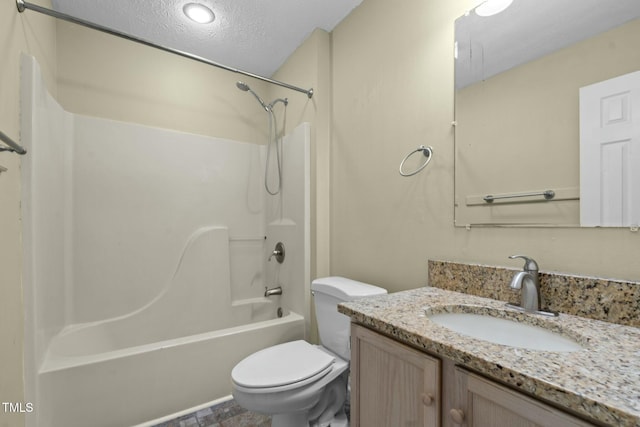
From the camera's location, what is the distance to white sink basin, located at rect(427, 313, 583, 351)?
0.77m

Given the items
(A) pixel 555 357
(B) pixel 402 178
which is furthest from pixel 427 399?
(B) pixel 402 178

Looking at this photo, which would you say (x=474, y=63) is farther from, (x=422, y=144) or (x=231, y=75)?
(x=231, y=75)

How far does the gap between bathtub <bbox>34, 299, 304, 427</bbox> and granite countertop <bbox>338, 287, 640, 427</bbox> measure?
3.86ft

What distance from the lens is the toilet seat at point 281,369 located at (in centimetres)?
120

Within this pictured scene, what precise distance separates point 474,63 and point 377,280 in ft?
3.69

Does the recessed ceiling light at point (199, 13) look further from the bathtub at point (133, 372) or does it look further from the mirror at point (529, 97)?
the bathtub at point (133, 372)

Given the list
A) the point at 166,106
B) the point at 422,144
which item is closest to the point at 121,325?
the point at 166,106

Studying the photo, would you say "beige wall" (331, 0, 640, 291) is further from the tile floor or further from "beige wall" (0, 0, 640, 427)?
the tile floor

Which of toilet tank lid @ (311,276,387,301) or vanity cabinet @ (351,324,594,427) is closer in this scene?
vanity cabinet @ (351,324,594,427)

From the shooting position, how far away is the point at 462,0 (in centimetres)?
119

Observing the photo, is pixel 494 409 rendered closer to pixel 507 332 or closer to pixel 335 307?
pixel 507 332

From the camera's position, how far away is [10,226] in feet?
3.66

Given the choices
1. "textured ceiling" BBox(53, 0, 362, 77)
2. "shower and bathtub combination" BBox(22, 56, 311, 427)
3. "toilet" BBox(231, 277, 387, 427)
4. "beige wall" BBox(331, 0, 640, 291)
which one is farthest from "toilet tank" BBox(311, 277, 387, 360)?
"textured ceiling" BBox(53, 0, 362, 77)

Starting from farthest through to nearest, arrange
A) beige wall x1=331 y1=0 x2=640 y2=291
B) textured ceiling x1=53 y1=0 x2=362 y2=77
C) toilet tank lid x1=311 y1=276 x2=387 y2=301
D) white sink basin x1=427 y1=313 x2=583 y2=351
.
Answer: textured ceiling x1=53 y1=0 x2=362 y2=77
toilet tank lid x1=311 y1=276 x2=387 y2=301
beige wall x1=331 y1=0 x2=640 y2=291
white sink basin x1=427 y1=313 x2=583 y2=351
